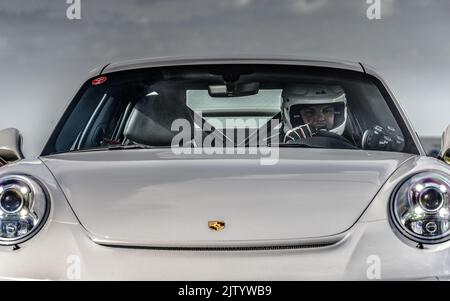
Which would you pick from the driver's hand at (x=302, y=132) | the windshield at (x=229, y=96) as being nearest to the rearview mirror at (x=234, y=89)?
the windshield at (x=229, y=96)

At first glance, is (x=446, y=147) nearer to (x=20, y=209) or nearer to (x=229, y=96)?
(x=229, y=96)

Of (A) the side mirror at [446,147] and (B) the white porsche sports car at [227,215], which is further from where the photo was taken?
(A) the side mirror at [446,147]

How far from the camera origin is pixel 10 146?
5359mm

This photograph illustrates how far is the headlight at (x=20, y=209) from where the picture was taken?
4406 mm

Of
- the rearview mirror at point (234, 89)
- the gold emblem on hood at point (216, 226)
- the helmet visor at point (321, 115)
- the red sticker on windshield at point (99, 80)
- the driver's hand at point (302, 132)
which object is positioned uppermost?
the red sticker on windshield at point (99, 80)

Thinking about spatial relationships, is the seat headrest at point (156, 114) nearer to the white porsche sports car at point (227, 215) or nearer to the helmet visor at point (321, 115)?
the helmet visor at point (321, 115)

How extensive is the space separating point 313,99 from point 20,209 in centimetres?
214

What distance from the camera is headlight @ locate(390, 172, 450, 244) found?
4.32 metres

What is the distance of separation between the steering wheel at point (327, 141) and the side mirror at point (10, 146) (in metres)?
1.26

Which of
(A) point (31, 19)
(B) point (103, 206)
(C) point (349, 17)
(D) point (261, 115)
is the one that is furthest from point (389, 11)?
(B) point (103, 206)

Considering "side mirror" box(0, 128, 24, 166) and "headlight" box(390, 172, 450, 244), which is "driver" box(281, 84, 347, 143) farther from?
"headlight" box(390, 172, 450, 244)

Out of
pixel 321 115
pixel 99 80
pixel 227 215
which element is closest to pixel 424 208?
pixel 227 215

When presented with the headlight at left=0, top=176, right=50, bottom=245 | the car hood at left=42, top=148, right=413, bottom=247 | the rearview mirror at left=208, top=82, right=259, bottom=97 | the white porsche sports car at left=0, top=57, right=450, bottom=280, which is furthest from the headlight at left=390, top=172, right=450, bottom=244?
the rearview mirror at left=208, top=82, right=259, bottom=97

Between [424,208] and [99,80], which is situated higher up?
[99,80]
